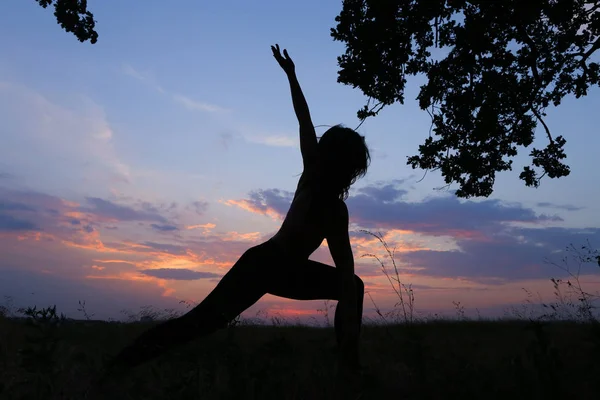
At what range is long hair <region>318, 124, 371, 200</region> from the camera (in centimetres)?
411

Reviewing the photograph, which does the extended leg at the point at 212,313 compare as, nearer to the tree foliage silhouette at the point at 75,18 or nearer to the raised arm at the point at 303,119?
the raised arm at the point at 303,119

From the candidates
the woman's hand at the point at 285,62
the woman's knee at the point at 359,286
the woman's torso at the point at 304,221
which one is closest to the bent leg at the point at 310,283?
the woman's knee at the point at 359,286

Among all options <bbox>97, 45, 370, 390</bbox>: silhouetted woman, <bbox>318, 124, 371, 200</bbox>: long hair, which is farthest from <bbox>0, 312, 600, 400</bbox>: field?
<bbox>318, 124, 371, 200</bbox>: long hair

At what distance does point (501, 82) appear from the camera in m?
9.52

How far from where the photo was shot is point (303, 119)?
13.8ft

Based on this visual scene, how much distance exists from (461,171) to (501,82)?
191 cm

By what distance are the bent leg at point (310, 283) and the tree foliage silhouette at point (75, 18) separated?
6.77 m

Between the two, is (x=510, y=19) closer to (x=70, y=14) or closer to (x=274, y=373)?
(x=70, y=14)

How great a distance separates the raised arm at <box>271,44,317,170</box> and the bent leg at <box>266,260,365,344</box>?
0.87m

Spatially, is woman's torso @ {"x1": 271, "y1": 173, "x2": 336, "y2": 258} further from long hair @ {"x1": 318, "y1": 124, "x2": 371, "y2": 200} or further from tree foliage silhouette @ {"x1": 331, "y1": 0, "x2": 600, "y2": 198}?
tree foliage silhouette @ {"x1": 331, "y1": 0, "x2": 600, "y2": 198}

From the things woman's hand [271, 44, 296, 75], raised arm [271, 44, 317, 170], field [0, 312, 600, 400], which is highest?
woman's hand [271, 44, 296, 75]

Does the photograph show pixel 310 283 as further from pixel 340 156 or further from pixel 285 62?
pixel 285 62

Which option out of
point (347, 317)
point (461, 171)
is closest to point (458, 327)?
point (461, 171)

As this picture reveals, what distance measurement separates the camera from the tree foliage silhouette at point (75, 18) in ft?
28.2
